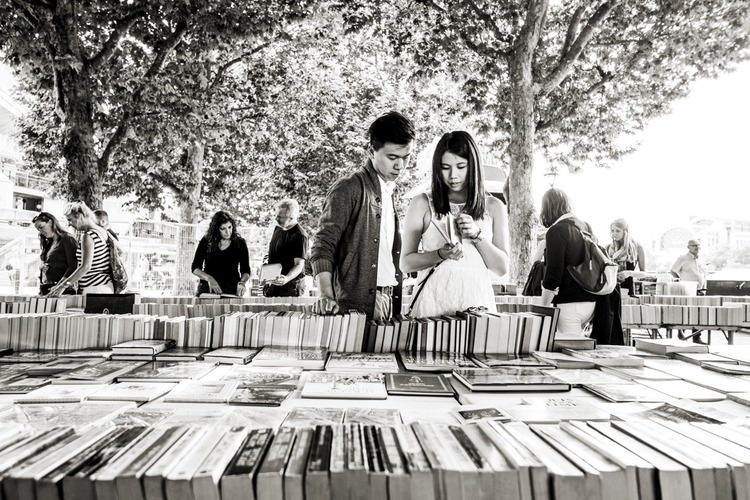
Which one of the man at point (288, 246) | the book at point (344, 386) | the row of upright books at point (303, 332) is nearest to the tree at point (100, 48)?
the man at point (288, 246)

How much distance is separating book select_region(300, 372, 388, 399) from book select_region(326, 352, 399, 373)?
0.08m

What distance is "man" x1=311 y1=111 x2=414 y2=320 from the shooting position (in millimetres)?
2840

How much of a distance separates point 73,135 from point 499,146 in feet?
29.0

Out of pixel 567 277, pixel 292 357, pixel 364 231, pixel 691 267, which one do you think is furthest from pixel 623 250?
pixel 292 357

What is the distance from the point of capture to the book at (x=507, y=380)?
5.64 feet

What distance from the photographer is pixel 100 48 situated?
9.24 metres

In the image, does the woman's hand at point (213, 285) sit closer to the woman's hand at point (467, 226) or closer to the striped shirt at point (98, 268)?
the striped shirt at point (98, 268)

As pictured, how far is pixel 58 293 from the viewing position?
4.96 metres

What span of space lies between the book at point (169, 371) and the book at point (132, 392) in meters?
0.06

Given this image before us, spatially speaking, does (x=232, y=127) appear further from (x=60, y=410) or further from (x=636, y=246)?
(x=60, y=410)

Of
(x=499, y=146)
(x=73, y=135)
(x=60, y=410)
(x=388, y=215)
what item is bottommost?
(x=60, y=410)

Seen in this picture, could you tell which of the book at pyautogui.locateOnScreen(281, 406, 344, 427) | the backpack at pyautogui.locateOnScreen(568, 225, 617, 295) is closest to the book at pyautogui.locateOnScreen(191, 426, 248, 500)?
the book at pyautogui.locateOnScreen(281, 406, 344, 427)

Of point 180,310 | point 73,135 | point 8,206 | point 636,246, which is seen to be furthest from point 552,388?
point 8,206

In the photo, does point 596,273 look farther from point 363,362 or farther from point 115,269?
point 115,269
